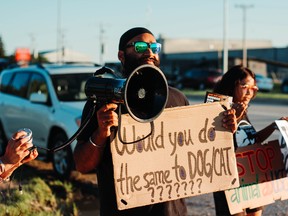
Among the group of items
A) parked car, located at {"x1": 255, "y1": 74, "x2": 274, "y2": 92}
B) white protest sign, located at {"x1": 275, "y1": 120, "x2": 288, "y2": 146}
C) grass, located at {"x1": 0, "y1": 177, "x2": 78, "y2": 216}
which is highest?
white protest sign, located at {"x1": 275, "y1": 120, "x2": 288, "y2": 146}

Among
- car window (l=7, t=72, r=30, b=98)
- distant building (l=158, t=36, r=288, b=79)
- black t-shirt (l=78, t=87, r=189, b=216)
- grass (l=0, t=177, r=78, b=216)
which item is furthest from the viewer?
distant building (l=158, t=36, r=288, b=79)

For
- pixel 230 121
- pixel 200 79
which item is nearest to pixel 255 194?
pixel 230 121

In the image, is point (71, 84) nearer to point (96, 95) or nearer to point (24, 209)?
point (24, 209)

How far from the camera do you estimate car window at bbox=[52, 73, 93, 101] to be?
340 inches

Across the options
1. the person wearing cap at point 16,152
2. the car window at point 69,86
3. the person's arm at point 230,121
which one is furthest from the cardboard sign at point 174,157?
Answer: the car window at point 69,86

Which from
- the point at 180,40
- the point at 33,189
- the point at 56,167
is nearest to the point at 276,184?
the point at 33,189

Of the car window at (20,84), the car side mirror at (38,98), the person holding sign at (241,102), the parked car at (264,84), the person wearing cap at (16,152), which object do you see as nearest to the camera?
the person wearing cap at (16,152)

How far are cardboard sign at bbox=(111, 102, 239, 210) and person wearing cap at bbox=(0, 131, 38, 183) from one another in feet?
Result: 1.89

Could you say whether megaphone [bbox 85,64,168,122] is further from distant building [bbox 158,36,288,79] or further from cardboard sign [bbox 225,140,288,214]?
distant building [bbox 158,36,288,79]

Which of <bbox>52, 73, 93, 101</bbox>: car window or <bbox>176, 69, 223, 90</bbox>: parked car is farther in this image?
<bbox>176, 69, 223, 90</bbox>: parked car

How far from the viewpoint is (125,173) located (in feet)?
9.29

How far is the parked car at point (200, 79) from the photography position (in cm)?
3694

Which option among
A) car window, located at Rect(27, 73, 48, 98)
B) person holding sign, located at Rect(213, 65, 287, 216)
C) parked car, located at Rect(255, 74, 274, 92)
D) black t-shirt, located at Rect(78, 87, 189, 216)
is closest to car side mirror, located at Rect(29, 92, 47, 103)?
car window, located at Rect(27, 73, 48, 98)

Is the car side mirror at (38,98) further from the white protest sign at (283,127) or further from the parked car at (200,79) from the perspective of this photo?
the parked car at (200,79)
